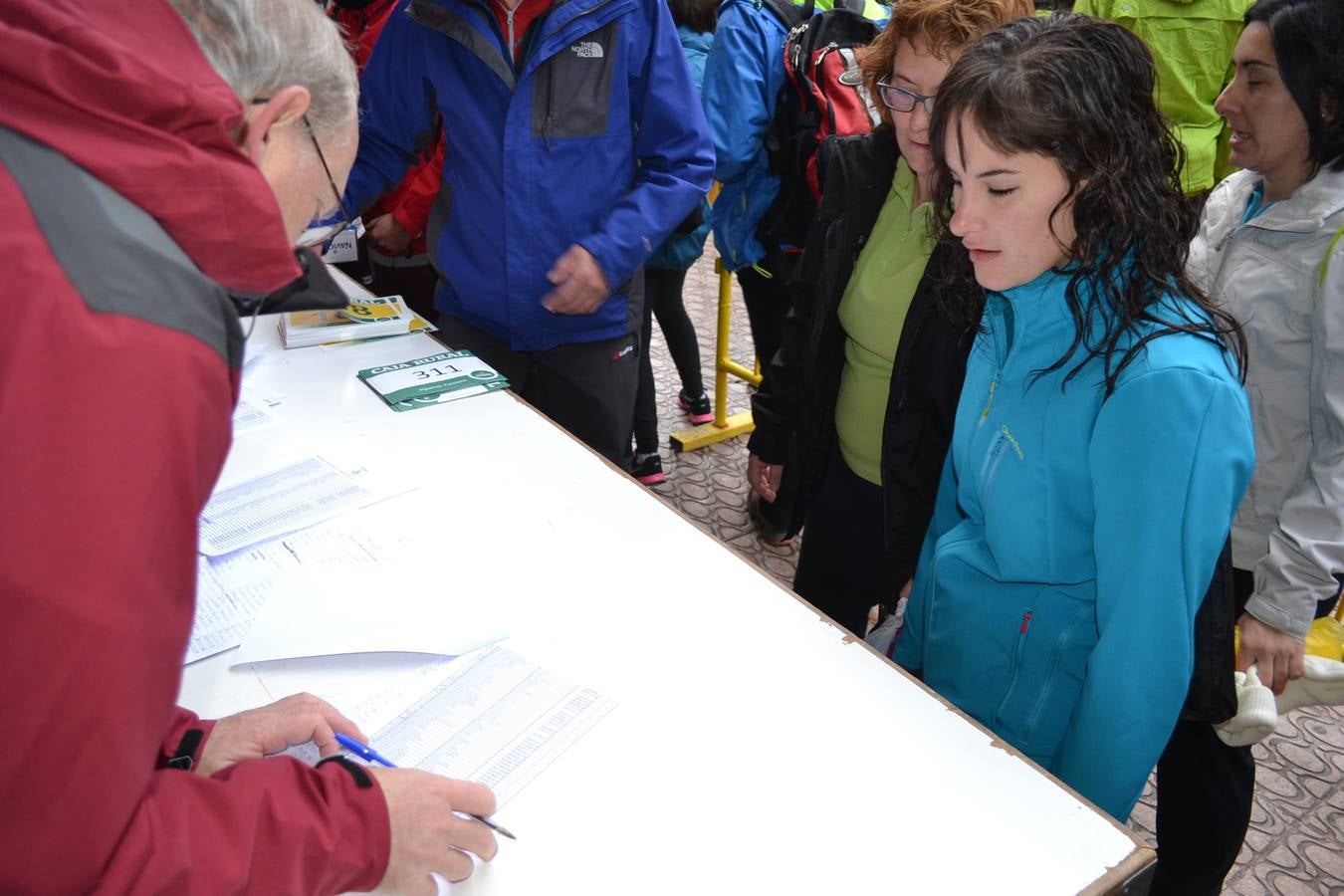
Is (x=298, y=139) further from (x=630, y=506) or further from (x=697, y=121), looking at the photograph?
(x=697, y=121)

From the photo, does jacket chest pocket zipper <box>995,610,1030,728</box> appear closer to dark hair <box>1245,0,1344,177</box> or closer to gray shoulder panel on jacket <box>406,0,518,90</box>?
dark hair <box>1245,0,1344,177</box>

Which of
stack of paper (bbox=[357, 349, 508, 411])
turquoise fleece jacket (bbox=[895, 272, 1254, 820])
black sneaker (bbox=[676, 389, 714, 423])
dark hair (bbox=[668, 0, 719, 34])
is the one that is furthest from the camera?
black sneaker (bbox=[676, 389, 714, 423])

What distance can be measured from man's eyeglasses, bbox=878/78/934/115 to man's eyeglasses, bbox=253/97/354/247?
860 millimetres

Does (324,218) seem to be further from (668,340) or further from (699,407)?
(699,407)

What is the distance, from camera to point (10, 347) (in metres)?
0.47

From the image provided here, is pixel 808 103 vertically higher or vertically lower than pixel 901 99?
lower

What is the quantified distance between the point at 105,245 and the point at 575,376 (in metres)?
1.44

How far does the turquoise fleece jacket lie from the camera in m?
0.94

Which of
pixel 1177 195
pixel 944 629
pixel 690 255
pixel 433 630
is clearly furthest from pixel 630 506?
pixel 690 255

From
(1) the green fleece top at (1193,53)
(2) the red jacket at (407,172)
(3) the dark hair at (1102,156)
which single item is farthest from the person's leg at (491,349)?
(1) the green fleece top at (1193,53)

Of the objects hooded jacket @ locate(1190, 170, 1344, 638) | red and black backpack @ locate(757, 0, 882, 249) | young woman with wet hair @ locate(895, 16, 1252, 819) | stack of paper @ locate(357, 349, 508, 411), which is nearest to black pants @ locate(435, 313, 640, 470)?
stack of paper @ locate(357, 349, 508, 411)

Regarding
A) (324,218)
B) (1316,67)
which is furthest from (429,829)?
(1316,67)

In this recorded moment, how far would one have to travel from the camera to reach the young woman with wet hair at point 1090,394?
3.13 feet

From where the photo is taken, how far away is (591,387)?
1950 mm
